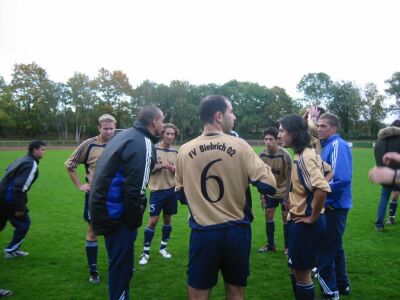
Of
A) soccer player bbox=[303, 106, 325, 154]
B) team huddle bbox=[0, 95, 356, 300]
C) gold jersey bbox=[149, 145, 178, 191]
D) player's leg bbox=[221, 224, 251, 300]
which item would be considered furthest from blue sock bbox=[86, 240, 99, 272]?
soccer player bbox=[303, 106, 325, 154]

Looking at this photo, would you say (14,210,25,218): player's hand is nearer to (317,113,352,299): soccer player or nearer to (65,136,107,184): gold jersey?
(65,136,107,184): gold jersey

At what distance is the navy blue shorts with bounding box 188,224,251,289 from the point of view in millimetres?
3191

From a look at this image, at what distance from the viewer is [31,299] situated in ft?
15.9

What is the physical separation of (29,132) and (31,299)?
65.9 metres

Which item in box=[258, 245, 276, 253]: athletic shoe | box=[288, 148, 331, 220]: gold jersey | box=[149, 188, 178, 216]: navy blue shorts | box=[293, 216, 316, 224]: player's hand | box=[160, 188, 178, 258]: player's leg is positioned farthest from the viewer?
box=[258, 245, 276, 253]: athletic shoe

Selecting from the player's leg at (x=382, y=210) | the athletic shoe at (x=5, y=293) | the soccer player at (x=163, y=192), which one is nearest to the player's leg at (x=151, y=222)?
the soccer player at (x=163, y=192)

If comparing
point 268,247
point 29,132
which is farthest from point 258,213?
point 29,132

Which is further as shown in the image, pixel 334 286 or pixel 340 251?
pixel 340 251

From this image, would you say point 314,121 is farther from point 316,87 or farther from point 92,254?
point 316,87

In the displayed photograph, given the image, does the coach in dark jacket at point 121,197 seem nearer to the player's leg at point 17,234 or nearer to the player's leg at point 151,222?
the player's leg at point 151,222

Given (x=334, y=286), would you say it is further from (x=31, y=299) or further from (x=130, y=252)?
(x=31, y=299)

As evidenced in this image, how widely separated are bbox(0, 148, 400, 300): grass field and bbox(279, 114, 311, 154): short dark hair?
2427 millimetres

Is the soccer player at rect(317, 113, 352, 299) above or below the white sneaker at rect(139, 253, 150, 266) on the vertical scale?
above

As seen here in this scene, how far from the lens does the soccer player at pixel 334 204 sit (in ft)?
15.0
